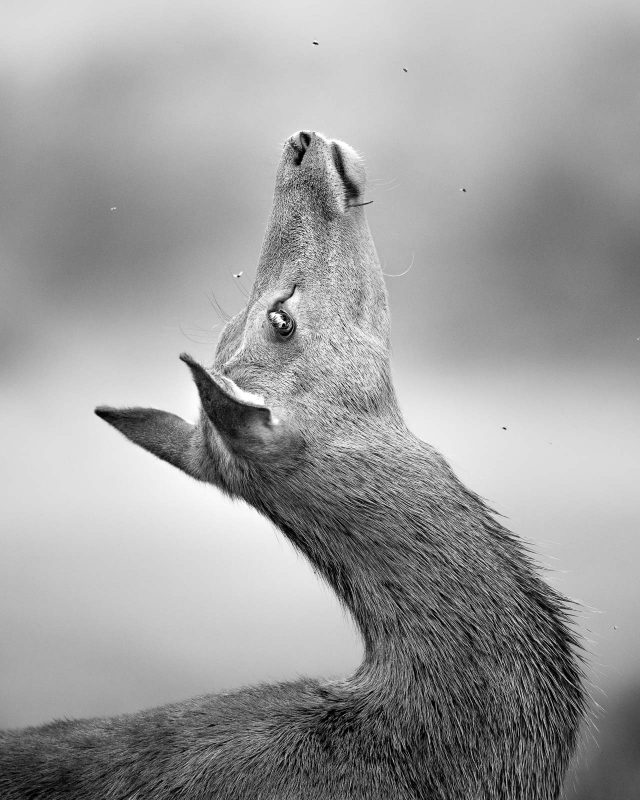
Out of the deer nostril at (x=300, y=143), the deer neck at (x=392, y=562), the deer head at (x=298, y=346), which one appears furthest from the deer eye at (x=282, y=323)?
the deer nostril at (x=300, y=143)

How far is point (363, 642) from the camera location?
3.74 metres

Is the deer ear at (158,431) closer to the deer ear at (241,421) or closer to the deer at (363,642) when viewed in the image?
the deer at (363,642)

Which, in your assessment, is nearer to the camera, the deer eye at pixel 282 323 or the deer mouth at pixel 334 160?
the deer eye at pixel 282 323

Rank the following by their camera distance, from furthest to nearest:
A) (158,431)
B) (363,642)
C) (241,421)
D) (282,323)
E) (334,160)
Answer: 1. (334,160)
2. (158,431)
3. (282,323)
4. (363,642)
5. (241,421)

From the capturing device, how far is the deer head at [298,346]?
360cm

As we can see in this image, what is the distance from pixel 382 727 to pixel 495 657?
1.61ft

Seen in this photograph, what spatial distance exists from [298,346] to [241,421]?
54 centimetres

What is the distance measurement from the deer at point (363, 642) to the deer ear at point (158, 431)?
74 mm

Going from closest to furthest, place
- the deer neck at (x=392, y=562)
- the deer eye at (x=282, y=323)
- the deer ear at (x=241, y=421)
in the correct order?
the deer ear at (x=241, y=421), the deer neck at (x=392, y=562), the deer eye at (x=282, y=323)

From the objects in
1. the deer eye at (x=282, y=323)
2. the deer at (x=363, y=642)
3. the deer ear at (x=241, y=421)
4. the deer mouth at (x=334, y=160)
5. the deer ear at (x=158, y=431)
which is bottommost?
the deer at (x=363, y=642)

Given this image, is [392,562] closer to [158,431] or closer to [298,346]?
[298,346]

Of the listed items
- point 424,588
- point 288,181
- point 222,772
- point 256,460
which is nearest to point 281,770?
point 222,772

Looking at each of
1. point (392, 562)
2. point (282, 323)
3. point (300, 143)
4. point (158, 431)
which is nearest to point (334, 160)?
point (300, 143)

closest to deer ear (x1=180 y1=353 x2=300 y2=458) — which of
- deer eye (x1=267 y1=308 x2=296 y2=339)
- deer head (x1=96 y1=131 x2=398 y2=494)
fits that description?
deer head (x1=96 y1=131 x2=398 y2=494)
